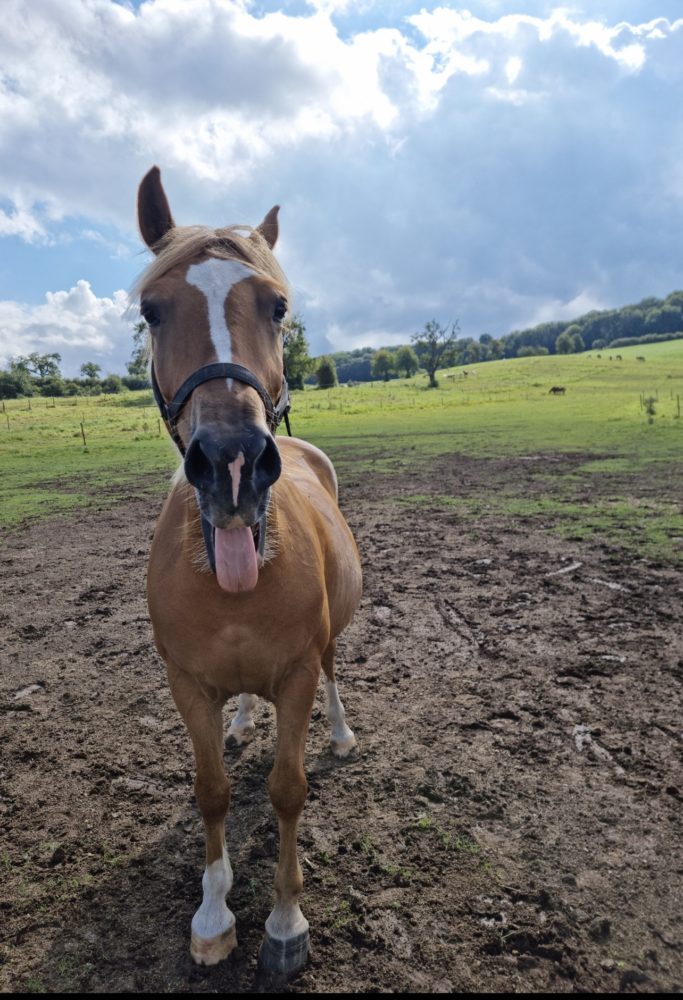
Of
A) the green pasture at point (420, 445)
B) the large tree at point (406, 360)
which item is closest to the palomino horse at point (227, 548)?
the green pasture at point (420, 445)

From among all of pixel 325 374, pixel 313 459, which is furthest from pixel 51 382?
pixel 313 459

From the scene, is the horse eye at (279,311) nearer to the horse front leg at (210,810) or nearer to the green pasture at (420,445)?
the horse front leg at (210,810)

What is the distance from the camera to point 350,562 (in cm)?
356

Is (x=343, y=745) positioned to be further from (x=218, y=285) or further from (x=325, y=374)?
(x=325, y=374)

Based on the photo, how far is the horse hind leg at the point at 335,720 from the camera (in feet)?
11.9

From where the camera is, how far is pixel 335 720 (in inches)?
147

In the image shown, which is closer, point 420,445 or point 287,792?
point 287,792

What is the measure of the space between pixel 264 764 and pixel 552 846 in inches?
67.6

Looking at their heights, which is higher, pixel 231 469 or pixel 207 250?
pixel 207 250

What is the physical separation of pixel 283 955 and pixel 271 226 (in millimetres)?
3496

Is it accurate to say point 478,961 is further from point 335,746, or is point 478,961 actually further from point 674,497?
point 674,497

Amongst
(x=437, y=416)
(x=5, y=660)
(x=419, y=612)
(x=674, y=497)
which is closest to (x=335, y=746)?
(x=419, y=612)

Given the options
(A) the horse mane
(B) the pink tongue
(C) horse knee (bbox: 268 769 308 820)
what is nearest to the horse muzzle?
(B) the pink tongue

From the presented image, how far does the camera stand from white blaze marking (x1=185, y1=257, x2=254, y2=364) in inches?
81.1
